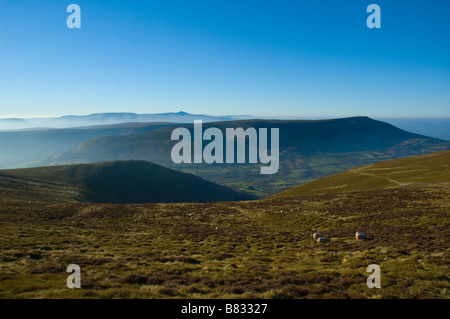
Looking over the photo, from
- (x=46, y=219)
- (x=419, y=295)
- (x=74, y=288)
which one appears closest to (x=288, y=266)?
(x=419, y=295)

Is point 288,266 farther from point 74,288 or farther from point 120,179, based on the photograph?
point 120,179

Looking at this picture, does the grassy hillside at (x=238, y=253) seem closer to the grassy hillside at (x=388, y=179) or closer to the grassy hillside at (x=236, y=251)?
the grassy hillside at (x=236, y=251)

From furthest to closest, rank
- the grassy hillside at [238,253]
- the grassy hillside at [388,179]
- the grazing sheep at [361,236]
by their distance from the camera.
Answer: the grassy hillside at [388,179]
the grazing sheep at [361,236]
the grassy hillside at [238,253]

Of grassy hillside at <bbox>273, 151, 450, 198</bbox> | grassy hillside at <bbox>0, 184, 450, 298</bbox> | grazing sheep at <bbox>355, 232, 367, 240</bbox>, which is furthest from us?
grassy hillside at <bbox>273, 151, 450, 198</bbox>

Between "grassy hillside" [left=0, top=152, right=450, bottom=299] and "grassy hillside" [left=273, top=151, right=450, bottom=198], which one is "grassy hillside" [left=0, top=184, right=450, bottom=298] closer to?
"grassy hillside" [left=0, top=152, right=450, bottom=299]

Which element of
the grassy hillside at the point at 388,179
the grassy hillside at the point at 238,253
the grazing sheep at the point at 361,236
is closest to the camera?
the grassy hillside at the point at 238,253

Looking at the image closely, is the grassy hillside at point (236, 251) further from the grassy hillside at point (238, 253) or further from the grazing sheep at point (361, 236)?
the grazing sheep at point (361, 236)

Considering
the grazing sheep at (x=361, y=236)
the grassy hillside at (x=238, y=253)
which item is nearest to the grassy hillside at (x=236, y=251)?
the grassy hillside at (x=238, y=253)

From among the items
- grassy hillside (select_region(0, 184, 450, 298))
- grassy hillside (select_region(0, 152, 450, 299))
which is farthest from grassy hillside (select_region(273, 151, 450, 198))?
grassy hillside (select_region(0, 184, 450, 298))

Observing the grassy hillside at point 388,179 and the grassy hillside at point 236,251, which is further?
the grassy hillside at point 388,179

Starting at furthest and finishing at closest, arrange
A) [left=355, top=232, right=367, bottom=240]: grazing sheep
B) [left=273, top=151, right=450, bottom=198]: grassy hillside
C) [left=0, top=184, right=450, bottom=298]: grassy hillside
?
1. [left=273, top=151, right=450, bottom=198]: grassy hillside
2. [left=355, top=232, right=367, bottom=240]: grazing sheep
3. [left=0, top=184, right=450, bottom=298]: grassy hillside

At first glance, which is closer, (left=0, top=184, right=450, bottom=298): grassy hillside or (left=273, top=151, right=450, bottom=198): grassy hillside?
(left=0, top=184, right=450, bottom=298): grassy hillside

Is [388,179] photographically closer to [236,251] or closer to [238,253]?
[236,251]

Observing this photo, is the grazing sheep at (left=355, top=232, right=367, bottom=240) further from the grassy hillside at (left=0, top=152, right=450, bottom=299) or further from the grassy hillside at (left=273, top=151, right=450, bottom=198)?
the grassy hillside at (left=273, top=151, right=450, bottom=198)
